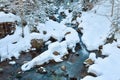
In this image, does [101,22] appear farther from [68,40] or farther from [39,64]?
[39,64]

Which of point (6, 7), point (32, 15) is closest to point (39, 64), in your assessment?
point (32, 15)

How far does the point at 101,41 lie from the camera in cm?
1778

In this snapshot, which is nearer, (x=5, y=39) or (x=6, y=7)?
(x=5, y=39)

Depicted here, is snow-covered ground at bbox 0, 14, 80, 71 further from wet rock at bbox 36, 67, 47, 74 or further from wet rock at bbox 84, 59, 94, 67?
wet rock at bbox 84, 59, 94, 67

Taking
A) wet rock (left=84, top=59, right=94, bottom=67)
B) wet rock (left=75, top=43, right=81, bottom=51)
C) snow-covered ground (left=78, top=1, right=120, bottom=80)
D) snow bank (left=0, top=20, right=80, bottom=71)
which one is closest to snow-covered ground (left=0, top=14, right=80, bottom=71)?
snow bank (left=0, top=20, right=80, bottom=71)

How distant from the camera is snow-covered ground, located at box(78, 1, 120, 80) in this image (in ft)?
44.2

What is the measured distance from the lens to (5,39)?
724 inches

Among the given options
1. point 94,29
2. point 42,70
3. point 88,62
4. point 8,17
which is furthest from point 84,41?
point 8,17

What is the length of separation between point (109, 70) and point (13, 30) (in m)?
8.84

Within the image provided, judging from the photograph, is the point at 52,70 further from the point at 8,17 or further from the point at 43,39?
the point at 8,17

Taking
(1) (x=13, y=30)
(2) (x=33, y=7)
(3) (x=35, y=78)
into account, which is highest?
(2) (x=33, y=7)

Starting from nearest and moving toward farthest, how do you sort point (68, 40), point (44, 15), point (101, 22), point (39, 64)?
1. point (39, 64)
2. point (68, 40)
3. point (101, 22)
4. point (44, 15)

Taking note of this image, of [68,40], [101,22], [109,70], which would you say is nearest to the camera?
[109,70]

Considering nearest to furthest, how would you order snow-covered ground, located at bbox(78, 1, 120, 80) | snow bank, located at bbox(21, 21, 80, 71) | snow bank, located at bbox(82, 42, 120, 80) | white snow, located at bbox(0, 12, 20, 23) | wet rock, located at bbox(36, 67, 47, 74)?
snow bank, located at bbox(82, 42, 120, 80), snow-covered ground, located at bbox(78, 1, 120, 80), wet rock, located at bbox(36, 67, 47, 74), snow bank, located at bbox(21, 21, 80, 71), white snow, located at bbox(0, 12, 20, 23)
